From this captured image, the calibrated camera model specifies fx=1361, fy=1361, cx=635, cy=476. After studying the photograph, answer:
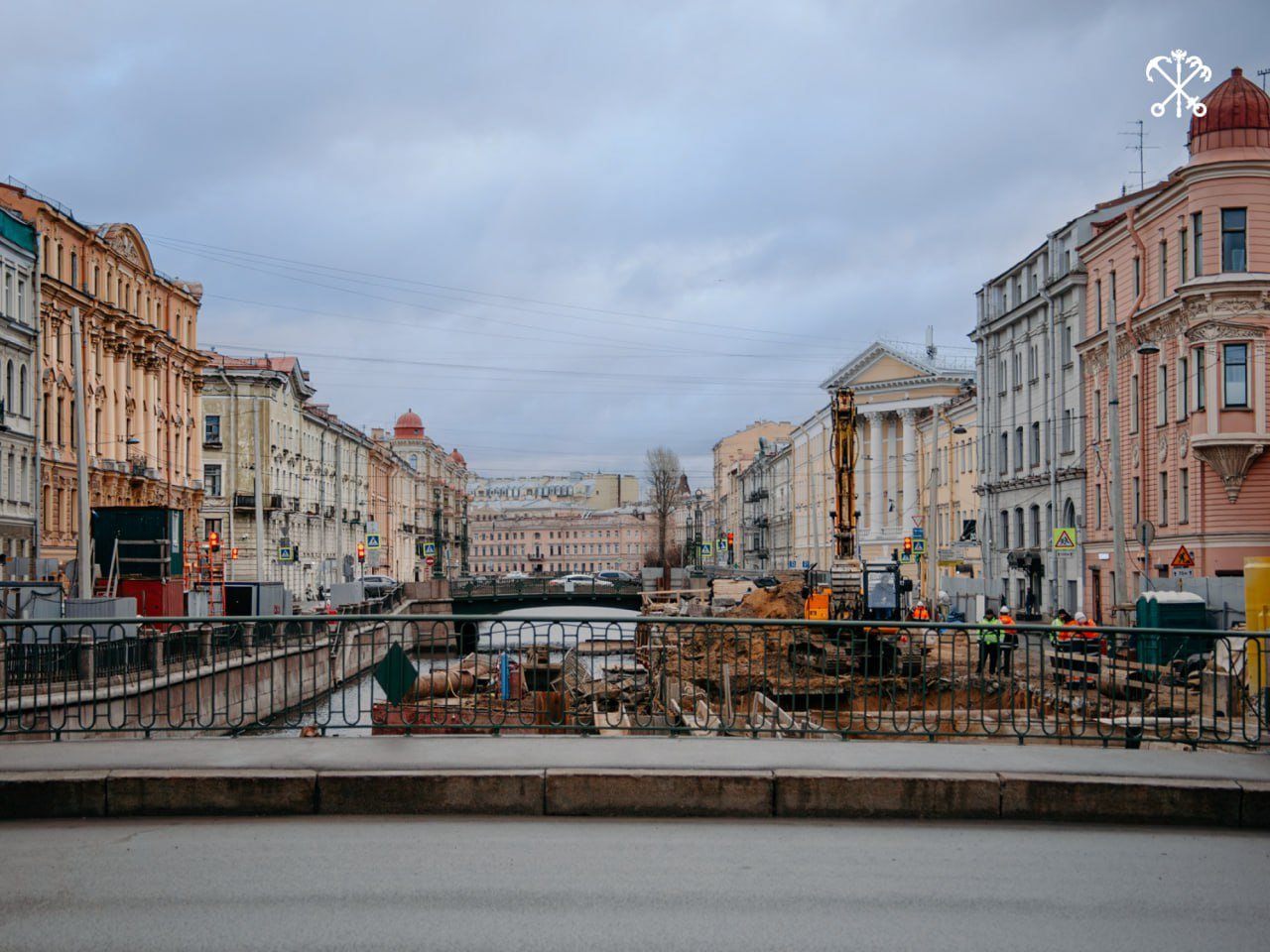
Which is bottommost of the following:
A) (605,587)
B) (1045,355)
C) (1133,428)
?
(605,587)

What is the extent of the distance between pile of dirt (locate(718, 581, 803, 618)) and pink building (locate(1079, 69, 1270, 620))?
1162 cm

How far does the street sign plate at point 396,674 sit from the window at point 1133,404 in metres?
38.0

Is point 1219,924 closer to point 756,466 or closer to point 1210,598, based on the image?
point 1210,598

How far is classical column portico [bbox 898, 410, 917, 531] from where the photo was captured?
10094 centimetres

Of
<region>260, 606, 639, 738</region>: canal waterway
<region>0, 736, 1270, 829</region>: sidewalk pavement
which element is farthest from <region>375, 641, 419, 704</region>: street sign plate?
<region>0, 736, 1270, 829</region>: sidewalk pavement

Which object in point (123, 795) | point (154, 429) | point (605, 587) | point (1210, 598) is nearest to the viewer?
point (123, 795)

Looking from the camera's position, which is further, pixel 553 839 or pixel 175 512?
pixel 175 512

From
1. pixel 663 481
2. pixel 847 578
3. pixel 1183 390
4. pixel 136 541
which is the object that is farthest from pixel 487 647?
pixel 663 481

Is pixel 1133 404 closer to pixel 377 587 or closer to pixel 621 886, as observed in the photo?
pixel 621 886

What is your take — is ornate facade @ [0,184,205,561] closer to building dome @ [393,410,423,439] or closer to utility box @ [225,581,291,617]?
utility box @ [225,581,291,617]

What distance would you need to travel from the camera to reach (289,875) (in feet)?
25.7

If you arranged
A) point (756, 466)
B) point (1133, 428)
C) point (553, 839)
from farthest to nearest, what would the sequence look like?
1. point (756, 466)
2. point (1133, 428)
3. point (553, 839)

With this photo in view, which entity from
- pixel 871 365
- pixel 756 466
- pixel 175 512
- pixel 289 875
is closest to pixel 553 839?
pixel 289 875

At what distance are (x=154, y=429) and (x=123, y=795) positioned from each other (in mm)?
54486
